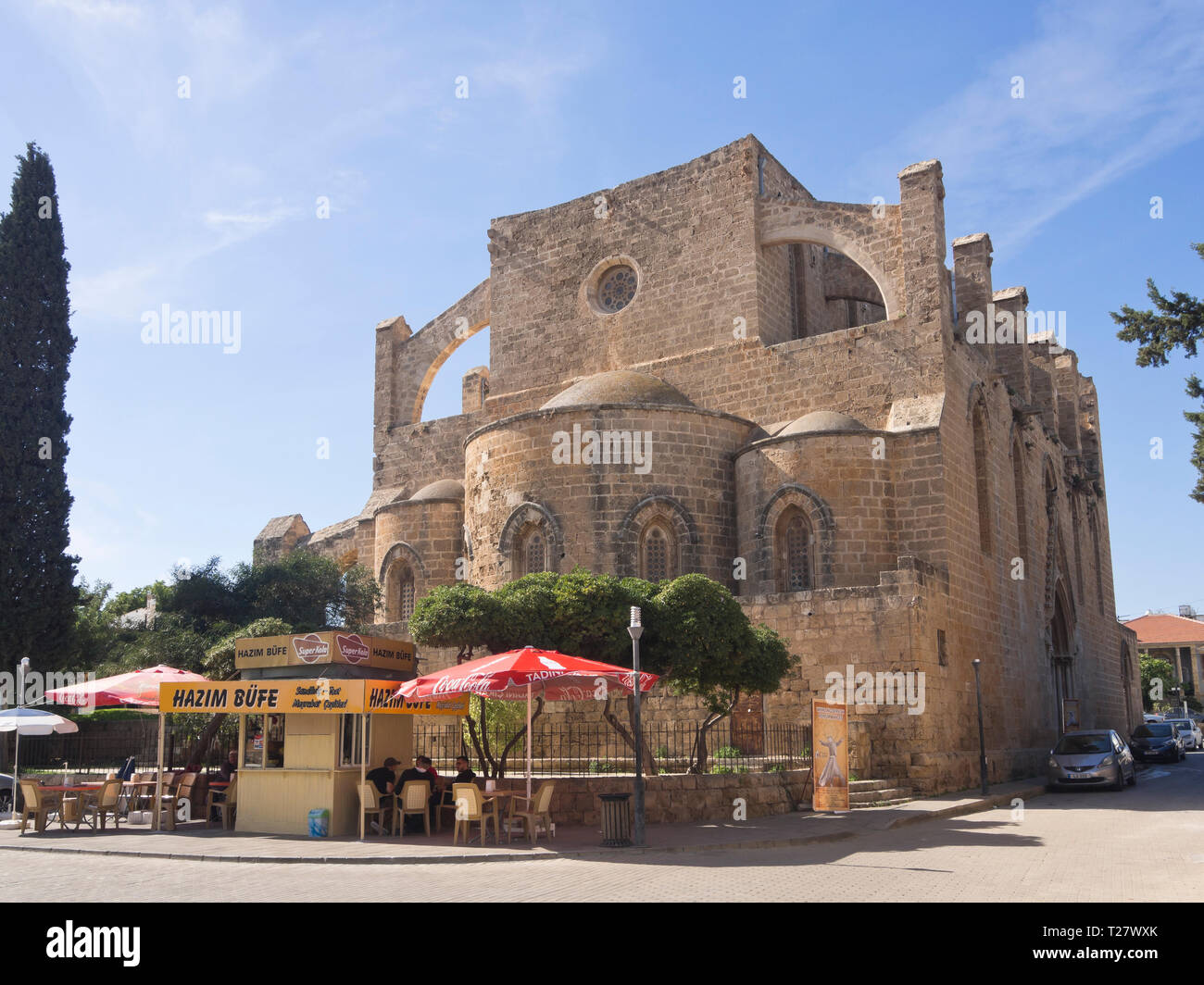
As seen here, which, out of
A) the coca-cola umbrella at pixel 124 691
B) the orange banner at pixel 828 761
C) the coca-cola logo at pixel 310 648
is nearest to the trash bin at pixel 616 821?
the coca-cola logo at pixel 310 648

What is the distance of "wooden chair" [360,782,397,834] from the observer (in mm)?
12914

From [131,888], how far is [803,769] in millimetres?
10699

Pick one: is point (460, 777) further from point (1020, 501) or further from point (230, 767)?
point (1020, 501)

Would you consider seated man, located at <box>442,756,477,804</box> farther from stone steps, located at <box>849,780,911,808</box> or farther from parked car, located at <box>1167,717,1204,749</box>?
parked car, located at <box>1167,717,1204,749</box>

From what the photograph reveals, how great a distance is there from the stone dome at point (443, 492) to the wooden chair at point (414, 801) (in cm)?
1346

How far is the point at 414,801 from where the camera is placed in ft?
43.8

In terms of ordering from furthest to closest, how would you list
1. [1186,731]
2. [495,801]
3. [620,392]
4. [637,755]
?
[1186,731], [620,392], [495,801], [637,755]

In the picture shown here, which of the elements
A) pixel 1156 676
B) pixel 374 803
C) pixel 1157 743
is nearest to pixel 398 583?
pixel 374 803

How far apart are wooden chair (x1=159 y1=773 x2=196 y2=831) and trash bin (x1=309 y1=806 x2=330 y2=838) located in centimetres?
273

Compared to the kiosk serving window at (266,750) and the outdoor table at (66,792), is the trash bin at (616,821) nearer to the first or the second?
the kiosk serving window at (266,750)

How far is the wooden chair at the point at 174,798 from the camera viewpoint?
1457cm

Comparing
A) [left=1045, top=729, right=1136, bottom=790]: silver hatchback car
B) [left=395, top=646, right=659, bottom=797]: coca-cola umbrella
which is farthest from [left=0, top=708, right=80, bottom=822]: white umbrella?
[left=1045, top=729, right=1136, bottom=790]: silver hatchback car

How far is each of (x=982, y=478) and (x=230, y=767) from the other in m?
17.2
